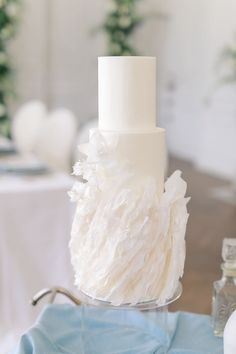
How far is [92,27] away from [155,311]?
5.95 m

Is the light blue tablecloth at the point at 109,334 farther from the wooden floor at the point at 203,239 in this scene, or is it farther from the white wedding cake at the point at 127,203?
the wooden floor at the point at 203,239

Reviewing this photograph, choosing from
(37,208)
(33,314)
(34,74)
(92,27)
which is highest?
(92,27)

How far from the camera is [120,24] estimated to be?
20.5 feet

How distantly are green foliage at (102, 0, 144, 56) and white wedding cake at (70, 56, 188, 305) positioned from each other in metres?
5.50

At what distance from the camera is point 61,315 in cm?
105

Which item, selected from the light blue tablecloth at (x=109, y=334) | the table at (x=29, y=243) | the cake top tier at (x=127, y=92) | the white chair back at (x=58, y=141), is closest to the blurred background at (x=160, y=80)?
the white chair back at (x=58, y=141)

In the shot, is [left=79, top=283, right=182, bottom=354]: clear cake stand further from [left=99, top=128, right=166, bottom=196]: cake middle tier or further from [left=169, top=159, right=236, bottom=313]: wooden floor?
[left=169, top=159, right=236, bottom=313]: wooden floor

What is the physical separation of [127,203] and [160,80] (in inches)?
257

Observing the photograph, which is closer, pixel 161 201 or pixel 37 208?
pixel 161 201

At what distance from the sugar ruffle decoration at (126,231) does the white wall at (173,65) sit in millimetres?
5019

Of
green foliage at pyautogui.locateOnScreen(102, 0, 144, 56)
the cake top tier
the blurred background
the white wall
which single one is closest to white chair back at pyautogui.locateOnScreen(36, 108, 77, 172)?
the blurred background

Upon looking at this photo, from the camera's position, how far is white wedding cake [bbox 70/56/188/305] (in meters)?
0.85

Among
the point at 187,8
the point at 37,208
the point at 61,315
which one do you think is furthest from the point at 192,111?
the point at 61,315

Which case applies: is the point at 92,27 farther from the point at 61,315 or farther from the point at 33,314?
the point at 61,315
